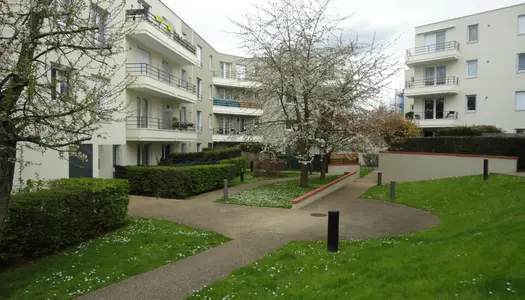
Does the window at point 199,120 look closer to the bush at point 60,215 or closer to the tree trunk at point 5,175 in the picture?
the bush at point 60,215

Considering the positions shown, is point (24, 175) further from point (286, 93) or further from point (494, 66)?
point (494, 66)

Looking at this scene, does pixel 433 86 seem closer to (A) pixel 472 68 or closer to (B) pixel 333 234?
(A) pixel 472 68

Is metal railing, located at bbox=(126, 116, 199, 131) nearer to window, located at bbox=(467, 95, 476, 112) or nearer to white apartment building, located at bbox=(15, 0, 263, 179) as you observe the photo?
white apartment building, located at bbox=(15, 0, 263, 179)

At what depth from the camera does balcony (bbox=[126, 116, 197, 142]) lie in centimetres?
1905

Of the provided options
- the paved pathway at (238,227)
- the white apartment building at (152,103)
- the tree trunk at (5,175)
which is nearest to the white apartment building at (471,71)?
the white apartment building at (152,103)

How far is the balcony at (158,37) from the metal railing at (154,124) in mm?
4291

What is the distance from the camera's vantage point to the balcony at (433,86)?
3112 centimetres

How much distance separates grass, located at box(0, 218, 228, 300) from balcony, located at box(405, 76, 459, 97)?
28.8 meters

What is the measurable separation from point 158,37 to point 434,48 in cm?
2496

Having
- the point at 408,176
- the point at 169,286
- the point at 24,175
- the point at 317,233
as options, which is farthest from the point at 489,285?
the point at 408,176

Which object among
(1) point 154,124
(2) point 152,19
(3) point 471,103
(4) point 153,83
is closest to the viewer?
(4) point 153,83

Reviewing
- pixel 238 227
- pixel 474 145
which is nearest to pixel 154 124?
pixel 238 227

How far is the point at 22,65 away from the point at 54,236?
3952mm

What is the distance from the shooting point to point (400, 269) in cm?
550
